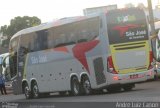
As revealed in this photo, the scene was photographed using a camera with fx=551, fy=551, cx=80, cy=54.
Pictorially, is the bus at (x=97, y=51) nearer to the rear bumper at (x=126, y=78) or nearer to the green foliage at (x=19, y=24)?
the rear bumper at (x=126, y=78)

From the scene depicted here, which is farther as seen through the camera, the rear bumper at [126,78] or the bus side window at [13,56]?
the bus side window at [13,56]

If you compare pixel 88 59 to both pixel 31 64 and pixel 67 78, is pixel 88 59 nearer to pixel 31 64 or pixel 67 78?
pixel 67 78

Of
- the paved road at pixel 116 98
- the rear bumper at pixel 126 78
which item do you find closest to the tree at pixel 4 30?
the paved road at pixel 116 98

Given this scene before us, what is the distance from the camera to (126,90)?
80.6 ft

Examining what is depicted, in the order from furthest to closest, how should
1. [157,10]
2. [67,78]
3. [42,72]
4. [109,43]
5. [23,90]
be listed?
1. [157,10]
2. [23,90]
3. [42,72]
4. [67,78]
5. [109,43]

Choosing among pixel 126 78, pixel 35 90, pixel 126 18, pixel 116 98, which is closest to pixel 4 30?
pixel 35 90

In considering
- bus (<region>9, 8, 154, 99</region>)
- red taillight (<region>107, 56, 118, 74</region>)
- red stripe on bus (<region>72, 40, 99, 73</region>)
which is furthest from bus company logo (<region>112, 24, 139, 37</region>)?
red taillight (<region>107, 56, 118, 74</region>)

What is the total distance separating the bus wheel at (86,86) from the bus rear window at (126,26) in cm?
223

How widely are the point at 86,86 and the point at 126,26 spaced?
3.11 m

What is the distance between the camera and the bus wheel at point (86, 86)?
23009mm

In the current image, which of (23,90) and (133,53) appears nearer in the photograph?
(133,53)

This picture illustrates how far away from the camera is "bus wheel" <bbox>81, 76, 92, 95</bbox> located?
906 inches

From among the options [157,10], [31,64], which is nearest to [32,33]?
[31,64]

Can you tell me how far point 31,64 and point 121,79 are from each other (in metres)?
6.77
